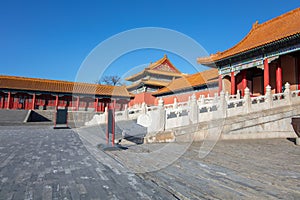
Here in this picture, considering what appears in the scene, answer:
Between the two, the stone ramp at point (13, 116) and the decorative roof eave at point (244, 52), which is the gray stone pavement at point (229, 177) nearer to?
the decorative roof eave at point (244, 52)

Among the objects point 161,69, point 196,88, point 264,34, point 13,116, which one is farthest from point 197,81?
point 13,116

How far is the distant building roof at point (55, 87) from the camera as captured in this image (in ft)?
82.9

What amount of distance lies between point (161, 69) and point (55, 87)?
49.5 ft

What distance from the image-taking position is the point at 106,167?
379cm

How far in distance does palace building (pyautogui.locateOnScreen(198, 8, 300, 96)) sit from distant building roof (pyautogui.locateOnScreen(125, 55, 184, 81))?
532 inches

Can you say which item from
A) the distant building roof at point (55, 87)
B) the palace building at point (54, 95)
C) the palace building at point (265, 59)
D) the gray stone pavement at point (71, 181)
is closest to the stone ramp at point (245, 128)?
the gray stone pavement at point (71, 181)

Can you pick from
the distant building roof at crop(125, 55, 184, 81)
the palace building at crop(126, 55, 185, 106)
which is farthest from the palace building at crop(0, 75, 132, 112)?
the distant building roof at crop(125, 55, 184, 81)

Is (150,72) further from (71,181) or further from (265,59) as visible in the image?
(71,181)

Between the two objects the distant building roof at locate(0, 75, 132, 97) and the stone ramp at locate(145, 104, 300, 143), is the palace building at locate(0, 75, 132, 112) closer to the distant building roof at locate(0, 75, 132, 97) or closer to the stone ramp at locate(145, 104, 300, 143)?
the distant building roof at locate(0, 75, 132, 97)

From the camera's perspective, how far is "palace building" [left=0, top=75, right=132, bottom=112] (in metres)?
24.9

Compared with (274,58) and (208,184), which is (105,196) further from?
(274,58)

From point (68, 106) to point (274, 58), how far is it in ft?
81.3

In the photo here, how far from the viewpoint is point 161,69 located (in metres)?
30.6

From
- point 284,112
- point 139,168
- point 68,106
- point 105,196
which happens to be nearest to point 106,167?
point 139,168
